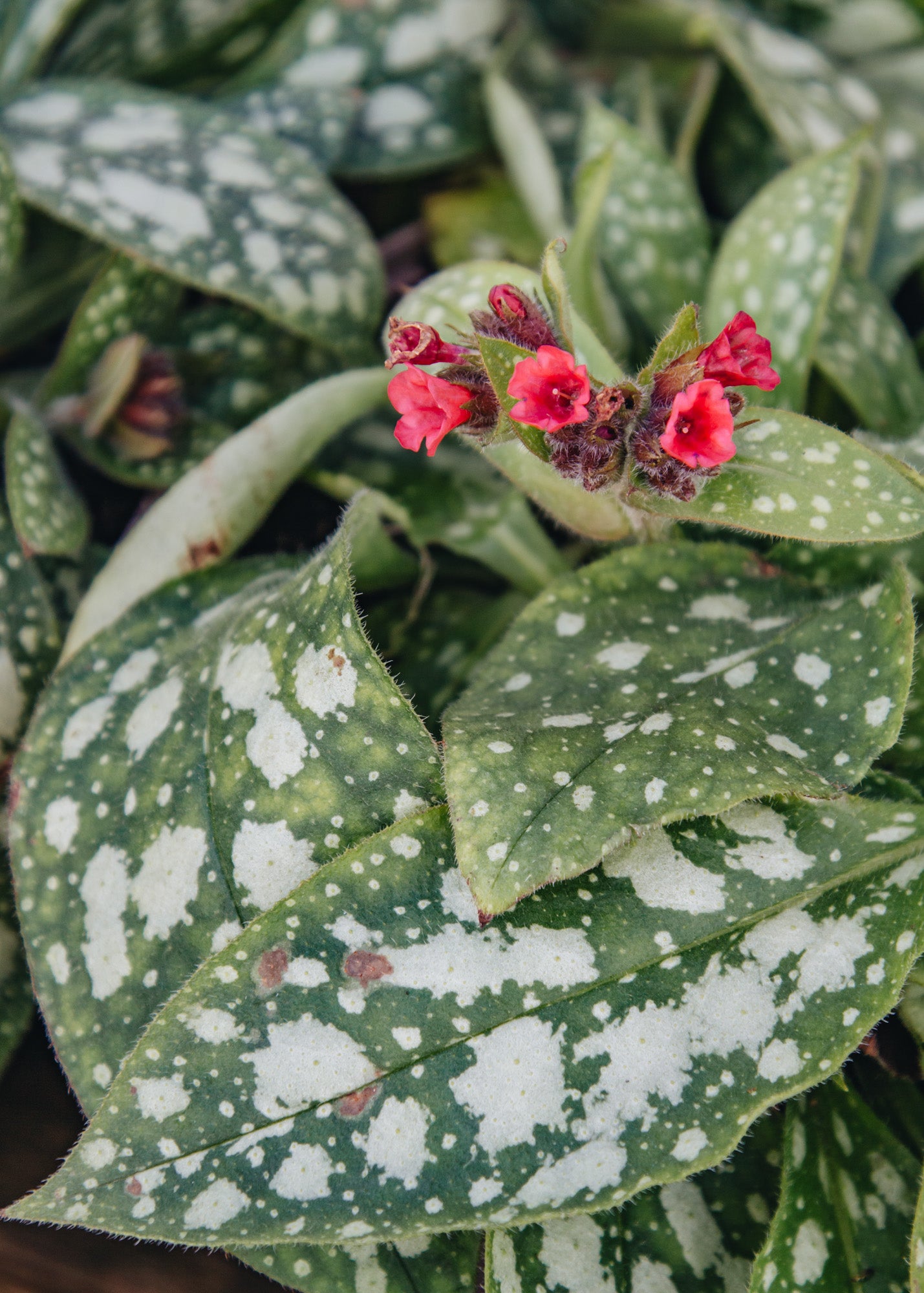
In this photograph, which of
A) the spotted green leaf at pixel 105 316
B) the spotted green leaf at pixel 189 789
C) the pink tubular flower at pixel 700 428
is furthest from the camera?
the spotted green leaf at pixel 105 316

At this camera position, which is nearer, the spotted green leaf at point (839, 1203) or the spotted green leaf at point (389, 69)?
the spotted green leaf at point (839, 1203)

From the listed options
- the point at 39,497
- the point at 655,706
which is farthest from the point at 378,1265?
the point at 39,497

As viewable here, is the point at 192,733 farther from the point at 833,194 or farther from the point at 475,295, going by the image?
the point at 833,194

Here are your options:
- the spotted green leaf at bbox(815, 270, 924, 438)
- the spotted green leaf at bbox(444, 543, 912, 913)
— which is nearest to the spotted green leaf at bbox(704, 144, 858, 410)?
the spotted green leaf at bbox(815, 270, 924, 438)

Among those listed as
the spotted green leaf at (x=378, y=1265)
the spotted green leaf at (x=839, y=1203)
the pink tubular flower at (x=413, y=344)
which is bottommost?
the spotted green leaf at (x=839, y=1203)

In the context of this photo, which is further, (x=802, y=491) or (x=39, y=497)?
(x=39, y=497)

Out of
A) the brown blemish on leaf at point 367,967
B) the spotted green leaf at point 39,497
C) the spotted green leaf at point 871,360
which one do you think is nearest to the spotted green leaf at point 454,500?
the spotted green leaf at point 39,497

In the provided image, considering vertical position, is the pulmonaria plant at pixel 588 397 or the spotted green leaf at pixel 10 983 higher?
the pulmonaria plant at pixel 588 397

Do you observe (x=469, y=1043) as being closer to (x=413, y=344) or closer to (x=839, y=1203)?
(x=839, y=1203)

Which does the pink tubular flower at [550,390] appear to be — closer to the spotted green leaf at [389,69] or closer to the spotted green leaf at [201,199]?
the spotted green leaf at [201,199]
